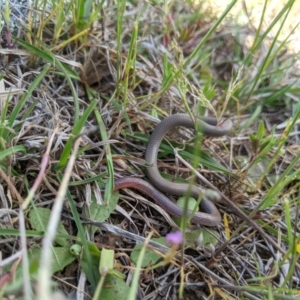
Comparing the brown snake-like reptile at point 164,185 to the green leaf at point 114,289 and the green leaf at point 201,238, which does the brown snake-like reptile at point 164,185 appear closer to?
the green leaf at point 201,238

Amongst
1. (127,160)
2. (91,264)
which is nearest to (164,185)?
(127,160)

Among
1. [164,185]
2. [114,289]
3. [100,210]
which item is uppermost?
[164,185]

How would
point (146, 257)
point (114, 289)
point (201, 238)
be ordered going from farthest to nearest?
point (201, 238), point (146, 257), point (114, 289)

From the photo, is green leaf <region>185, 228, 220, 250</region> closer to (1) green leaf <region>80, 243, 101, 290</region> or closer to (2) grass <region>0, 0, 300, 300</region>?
(2) grass <region>0, 0, 300, 300</region>

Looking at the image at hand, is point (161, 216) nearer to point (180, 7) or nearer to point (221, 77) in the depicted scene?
point (221, 77)

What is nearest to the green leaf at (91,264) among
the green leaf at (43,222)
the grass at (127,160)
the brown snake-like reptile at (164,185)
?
the grass at (127,160)

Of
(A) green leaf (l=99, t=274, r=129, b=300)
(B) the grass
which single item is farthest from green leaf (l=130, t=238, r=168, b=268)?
(A) green leaf (l=99, t=274, r=129, b=300)

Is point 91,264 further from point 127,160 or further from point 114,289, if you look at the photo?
point 127,160

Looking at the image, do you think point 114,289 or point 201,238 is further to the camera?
point 201,238
